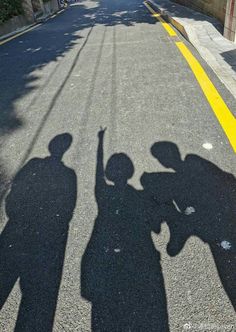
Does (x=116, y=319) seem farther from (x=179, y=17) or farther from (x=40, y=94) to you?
(x=179, y=17)

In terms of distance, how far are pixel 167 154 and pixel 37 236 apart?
1593 millimetres

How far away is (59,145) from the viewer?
378 cm

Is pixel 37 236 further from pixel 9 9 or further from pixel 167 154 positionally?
pixel 9 9

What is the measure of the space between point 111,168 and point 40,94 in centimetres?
280

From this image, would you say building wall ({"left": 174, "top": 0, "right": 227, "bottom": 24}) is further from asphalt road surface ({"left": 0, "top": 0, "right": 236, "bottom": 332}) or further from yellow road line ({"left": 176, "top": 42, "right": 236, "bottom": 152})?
asphalt road surface ({"left": 0, "top": 0, "right": 236, "bottom": 332})

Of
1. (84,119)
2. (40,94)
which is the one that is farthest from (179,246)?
(40,94)

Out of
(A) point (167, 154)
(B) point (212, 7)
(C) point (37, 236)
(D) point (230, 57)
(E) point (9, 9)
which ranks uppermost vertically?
(C) point (37, 236)

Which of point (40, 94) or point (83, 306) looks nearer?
point (83, 306)

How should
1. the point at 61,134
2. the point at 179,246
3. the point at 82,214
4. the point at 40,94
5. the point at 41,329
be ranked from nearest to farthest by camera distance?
1. the point at 41,329
2. the point at 179,246
3. the point at 82,214
4. the point at 61,134
5. the point at 40,94

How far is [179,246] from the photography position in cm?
231

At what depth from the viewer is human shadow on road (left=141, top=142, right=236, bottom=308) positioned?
7.38 ft

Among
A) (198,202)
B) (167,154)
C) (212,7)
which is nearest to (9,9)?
(212,7)

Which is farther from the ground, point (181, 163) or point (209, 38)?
point (181, 163)

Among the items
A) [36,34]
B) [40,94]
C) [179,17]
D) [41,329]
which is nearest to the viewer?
[41,329]
